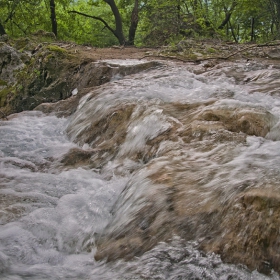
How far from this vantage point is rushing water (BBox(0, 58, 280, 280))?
2.28 m

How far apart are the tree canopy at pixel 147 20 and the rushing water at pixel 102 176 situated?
21.0 feet

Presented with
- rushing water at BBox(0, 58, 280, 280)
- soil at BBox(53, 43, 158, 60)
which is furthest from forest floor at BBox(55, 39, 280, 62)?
rushing water at BBox(0, 58, 280, 280)

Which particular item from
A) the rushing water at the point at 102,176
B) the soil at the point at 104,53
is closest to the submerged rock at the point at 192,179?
the rushing water at the point at 102,176

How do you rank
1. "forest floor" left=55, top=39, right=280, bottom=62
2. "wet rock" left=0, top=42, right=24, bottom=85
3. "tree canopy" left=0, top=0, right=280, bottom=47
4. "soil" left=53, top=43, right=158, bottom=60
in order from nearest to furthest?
1. "forest floor" left=55, top=39, right=280, bottom=62
2. "soil" left=53, top=43, right=158, bottom=60
3. "wet rock" left=0, top=42, right=24, bottom=85
4. "tree canopy" left=0, top=0, right=280, bottom=47

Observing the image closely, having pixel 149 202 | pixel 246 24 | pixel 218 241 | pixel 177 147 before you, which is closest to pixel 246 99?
pixel 177 147

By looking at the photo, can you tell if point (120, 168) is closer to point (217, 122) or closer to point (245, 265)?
point (217, 122)

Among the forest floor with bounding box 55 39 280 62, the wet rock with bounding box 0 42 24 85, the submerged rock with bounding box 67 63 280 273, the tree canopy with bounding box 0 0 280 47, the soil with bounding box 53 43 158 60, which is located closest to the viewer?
the submerged rock with bounding box 67 63 280 273

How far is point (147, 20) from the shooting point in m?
13.1

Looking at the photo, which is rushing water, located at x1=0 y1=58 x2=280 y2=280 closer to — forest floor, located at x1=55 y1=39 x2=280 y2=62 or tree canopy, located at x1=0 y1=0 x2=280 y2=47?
forest floor, located at x1=55 y1=39 x2=280 y2=62

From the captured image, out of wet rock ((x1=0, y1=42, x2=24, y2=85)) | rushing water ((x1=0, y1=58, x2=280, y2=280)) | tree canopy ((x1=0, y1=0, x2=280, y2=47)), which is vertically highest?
tree canopy ((x1=0, y1=0, x2=280, y2=47))

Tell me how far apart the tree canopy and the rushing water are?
6408 mm

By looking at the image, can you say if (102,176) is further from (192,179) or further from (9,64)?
(9,64)

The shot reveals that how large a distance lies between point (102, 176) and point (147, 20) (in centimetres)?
1050

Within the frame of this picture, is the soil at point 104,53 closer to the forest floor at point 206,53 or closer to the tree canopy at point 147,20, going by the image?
the forest floor at point 206,53
